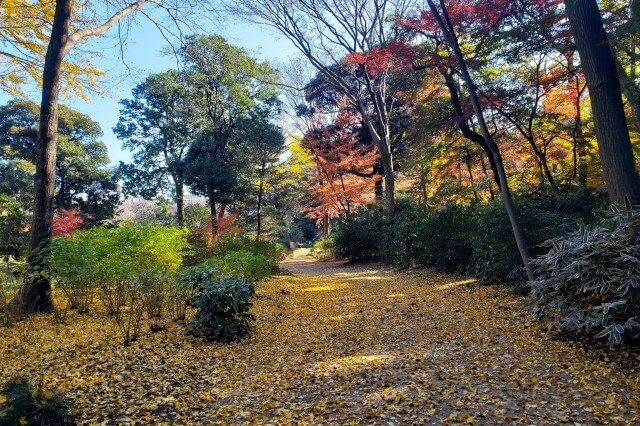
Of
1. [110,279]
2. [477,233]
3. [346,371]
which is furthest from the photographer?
[477,233]

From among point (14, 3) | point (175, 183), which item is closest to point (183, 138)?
point (175, 183)

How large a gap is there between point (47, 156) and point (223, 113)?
14082mm

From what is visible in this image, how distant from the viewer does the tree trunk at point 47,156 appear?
16.4 ft

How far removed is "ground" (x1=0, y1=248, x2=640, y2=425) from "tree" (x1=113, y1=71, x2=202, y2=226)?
53.5ft

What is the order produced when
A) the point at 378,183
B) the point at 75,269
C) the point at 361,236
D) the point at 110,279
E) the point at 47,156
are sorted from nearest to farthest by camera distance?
the point at 75,269 → the point at 110,279 → the point at 47,156 → the point at 361,236 → the point at 378,183

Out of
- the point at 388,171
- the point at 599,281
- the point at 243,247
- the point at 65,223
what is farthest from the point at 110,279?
the point at 65,223

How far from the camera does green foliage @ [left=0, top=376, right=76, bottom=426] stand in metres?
1.96

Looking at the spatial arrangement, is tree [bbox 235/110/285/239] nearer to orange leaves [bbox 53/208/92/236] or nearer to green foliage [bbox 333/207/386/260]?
green foliage [bbox 333/207/386/260]

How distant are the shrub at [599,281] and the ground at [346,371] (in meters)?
0.27

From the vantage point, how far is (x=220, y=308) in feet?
14.0

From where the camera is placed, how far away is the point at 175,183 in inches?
790

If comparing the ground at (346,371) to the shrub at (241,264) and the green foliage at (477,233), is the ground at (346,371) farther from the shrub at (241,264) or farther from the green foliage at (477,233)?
the shrub at (241,264)

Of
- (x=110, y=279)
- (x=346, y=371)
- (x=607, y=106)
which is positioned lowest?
(x=346, y=371)

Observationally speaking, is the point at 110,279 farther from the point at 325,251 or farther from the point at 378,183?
the point at 378,183
